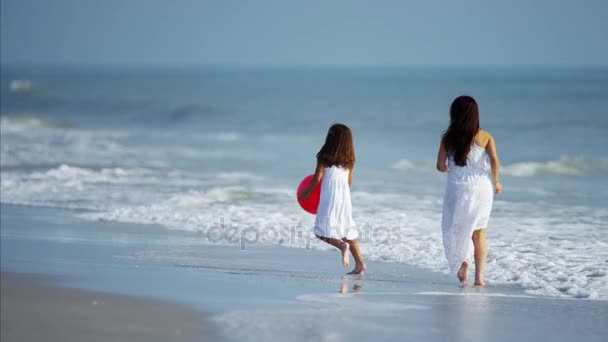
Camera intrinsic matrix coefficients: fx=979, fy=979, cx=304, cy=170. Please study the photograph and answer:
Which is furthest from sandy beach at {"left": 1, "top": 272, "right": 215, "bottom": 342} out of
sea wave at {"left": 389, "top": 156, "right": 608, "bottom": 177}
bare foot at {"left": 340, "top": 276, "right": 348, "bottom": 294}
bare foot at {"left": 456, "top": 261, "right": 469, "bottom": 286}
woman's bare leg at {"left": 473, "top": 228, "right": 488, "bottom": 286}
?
sea wave at {"left": 389, "top": 156, "right": 608, "bottom": 177}

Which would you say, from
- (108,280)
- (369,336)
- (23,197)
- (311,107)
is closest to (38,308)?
(108,280)

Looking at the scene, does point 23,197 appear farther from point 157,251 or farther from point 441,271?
point 441,271

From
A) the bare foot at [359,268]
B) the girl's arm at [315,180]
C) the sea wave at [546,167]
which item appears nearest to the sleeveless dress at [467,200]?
the bare foot at [359,268]

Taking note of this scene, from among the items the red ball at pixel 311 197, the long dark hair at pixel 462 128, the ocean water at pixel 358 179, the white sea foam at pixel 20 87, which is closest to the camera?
the long dark hair at pixel 462 128

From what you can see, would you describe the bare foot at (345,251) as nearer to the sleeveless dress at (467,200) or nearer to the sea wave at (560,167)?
the sleeveless dress at (467,200)

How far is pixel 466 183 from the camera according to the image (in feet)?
25.6

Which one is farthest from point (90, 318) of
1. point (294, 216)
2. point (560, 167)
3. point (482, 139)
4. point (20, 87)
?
point (20, 87)

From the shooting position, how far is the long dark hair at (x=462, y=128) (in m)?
7.67

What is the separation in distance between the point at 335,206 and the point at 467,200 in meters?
1.17

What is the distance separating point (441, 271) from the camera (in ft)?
28.1

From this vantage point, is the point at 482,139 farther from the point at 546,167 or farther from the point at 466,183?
the point at 546,167

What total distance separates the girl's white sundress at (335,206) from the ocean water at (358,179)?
97cm

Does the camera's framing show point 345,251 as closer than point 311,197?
Yes

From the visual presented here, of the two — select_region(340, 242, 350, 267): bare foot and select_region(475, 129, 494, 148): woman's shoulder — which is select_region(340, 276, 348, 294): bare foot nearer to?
select_region(340, 242, 350, 267): bare foot
